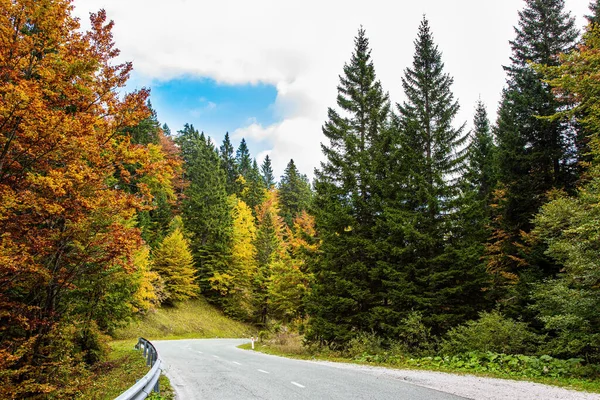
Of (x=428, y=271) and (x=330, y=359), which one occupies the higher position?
(x=428, y=271)

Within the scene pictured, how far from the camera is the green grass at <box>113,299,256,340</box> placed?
3481cm

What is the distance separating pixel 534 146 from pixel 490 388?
17229mm

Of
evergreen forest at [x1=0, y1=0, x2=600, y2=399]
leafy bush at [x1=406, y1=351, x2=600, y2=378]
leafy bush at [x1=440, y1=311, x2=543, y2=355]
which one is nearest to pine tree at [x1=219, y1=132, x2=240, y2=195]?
evergreen forest at [x1=0, y1=0, x2=600, y2=399]

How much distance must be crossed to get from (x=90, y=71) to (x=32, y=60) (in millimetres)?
1781

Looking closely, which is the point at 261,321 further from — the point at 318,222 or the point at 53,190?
the point at 53,190

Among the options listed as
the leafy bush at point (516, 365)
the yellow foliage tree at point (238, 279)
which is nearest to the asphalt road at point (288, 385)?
the leafy bush at point (516, 365)

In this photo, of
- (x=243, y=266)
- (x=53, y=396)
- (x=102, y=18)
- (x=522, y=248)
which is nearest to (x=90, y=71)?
(x=102, y=18)

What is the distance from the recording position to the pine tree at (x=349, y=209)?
750 inches

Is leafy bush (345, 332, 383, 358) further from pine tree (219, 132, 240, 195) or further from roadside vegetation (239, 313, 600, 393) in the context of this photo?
pine tree (219, 132, 240, 195)

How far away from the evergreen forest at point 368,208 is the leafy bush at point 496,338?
0.07m

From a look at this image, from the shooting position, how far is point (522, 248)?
20016mm

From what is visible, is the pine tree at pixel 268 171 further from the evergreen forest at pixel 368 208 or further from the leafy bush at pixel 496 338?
the leafy bush at pixel 496 338

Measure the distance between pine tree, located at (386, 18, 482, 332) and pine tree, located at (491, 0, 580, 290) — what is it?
4.27m

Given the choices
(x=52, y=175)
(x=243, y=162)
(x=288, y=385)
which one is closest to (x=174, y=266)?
Answer: (x=52, y=175)
